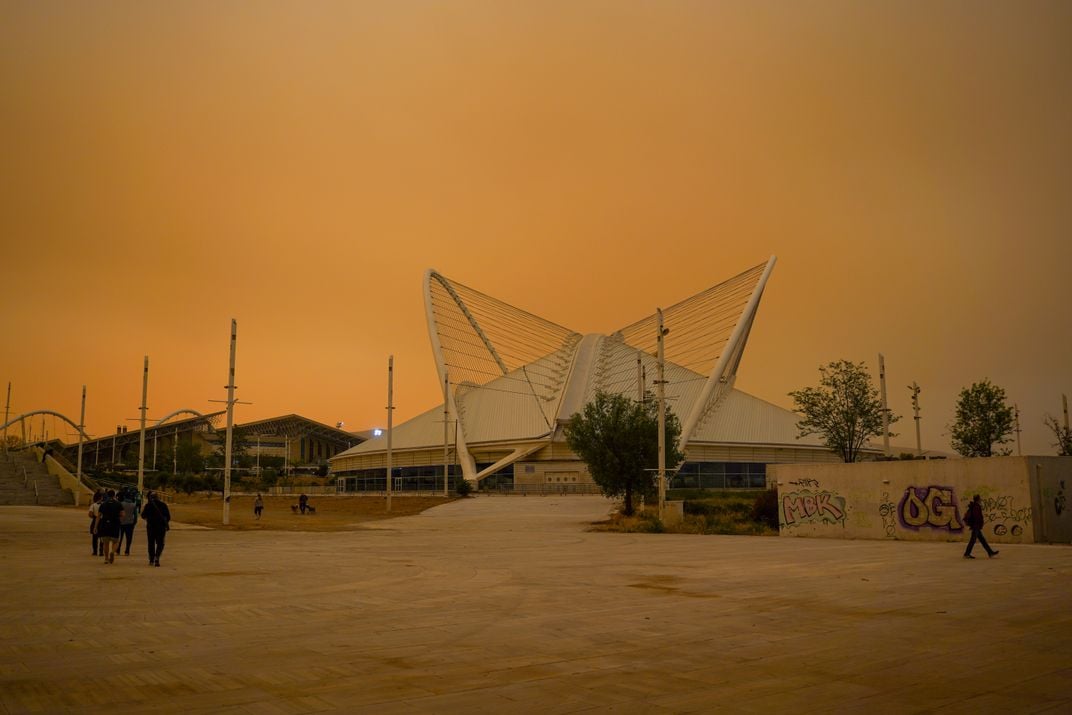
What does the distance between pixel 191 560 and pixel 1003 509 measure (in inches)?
975

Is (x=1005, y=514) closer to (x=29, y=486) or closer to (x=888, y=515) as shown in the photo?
(x=888, y=515)

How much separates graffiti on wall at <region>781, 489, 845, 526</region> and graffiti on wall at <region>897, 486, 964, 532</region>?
2849mm

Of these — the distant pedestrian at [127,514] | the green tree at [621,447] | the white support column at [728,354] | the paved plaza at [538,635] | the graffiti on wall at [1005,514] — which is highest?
the white support column at [728,354]

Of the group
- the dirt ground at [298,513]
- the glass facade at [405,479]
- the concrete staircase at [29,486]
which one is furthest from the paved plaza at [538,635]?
the glass facade at [405,479]

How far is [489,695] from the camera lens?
802 cm

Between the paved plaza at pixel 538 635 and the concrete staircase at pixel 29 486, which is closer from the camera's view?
the paved plaza at pixel 538 635

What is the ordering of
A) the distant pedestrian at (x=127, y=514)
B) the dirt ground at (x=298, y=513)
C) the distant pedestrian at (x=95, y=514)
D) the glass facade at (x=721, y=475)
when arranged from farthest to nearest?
the glass facade at (x=721, y=475) < the dirt ground at (x=298, y=513) < the distant pedestrian at (x=127, y=514) < the distant pedestrian at (x=95, y=514)

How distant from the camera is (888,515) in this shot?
105 ft

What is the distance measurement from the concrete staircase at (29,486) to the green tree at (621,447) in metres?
35.3

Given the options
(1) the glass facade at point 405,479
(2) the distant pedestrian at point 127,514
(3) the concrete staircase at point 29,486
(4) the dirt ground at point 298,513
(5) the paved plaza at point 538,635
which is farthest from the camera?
(1) the glass facade at point 405,479

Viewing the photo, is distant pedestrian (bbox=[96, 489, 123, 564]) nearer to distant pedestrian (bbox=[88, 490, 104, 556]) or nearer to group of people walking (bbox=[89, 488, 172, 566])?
group of people walking (bbox=[89, 488, 172, 566])

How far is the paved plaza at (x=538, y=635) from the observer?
7.95 meters

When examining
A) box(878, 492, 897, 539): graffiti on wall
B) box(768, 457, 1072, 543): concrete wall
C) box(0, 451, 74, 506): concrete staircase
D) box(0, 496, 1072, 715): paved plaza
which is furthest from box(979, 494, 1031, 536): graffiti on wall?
box(0, 451, 74, 506): concrete staircase

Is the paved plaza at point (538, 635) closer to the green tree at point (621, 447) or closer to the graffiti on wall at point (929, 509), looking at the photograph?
the graffiti on wall at point (929, 509)
